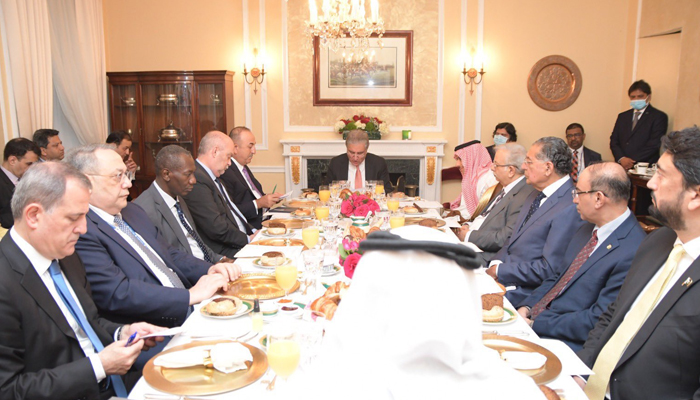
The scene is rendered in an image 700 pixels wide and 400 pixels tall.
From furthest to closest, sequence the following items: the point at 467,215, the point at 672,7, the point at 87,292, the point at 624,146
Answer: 1. the point at 624,146
2. the point at 672,7
3. the point at 467,215
4. the point at 87,292

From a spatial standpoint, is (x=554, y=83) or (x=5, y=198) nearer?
(x=5, y=198)

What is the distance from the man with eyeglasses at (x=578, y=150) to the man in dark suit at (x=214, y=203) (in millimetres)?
4730

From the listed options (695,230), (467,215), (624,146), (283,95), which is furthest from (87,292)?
(624,146)

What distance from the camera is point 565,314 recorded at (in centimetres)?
238

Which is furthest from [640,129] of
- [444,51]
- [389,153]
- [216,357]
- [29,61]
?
[29,61]

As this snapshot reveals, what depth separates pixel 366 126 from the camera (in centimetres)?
713

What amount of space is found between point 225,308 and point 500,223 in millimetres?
2356

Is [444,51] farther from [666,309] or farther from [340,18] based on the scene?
[666,309]

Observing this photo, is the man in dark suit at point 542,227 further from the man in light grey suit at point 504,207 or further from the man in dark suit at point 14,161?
the man in dark suit at point 14,161

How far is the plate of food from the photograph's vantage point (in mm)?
1981

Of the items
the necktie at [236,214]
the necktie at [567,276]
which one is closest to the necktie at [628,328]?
the necktie at [567,276]

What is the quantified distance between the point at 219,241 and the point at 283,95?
151 inches

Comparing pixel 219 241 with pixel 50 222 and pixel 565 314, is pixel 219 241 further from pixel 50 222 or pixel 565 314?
pixel 565 314

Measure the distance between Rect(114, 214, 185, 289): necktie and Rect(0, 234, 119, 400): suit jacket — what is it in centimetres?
72
